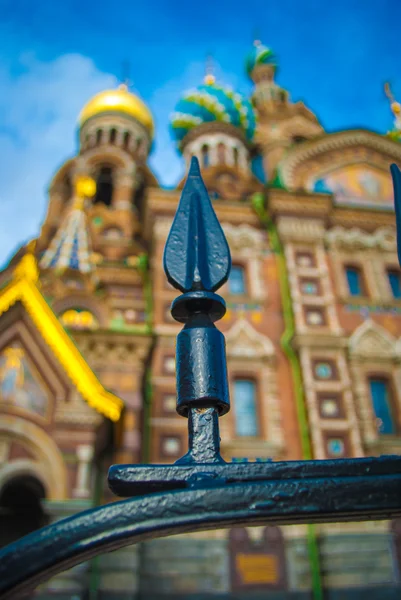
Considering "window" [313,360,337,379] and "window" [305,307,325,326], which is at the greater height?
"window" [305,307,325,326]

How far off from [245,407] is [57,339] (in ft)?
12.7

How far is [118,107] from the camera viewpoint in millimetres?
21344

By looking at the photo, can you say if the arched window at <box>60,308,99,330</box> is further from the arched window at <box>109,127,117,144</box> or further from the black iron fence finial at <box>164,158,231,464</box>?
the arched window at <box>109,127,117,144</box>

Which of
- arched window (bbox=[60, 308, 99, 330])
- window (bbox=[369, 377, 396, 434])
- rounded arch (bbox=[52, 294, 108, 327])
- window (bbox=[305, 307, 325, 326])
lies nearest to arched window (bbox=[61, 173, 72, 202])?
rounded arch (bbox=[52, 294, 108, 327])

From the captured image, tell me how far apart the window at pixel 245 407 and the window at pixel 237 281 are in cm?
217

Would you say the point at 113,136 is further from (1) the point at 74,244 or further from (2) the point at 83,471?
(2) the point at 83,471

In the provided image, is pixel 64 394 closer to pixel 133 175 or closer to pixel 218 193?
pixel 218 193

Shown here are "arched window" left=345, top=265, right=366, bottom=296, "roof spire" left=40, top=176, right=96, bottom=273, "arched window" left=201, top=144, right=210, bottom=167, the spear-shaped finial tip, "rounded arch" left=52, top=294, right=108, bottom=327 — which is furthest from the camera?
"arched window" left=201, top=144, right=210, bottom=167

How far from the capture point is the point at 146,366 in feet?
34.1

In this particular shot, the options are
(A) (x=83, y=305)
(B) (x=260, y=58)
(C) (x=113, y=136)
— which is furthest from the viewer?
(B) (x=260, y=58)

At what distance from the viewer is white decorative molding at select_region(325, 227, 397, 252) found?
12547 millimetres

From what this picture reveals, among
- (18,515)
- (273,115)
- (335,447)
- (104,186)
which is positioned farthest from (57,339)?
(273,115)

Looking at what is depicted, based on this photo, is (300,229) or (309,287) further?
(300,229)

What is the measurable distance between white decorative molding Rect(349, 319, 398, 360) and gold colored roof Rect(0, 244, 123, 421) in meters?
5.13
